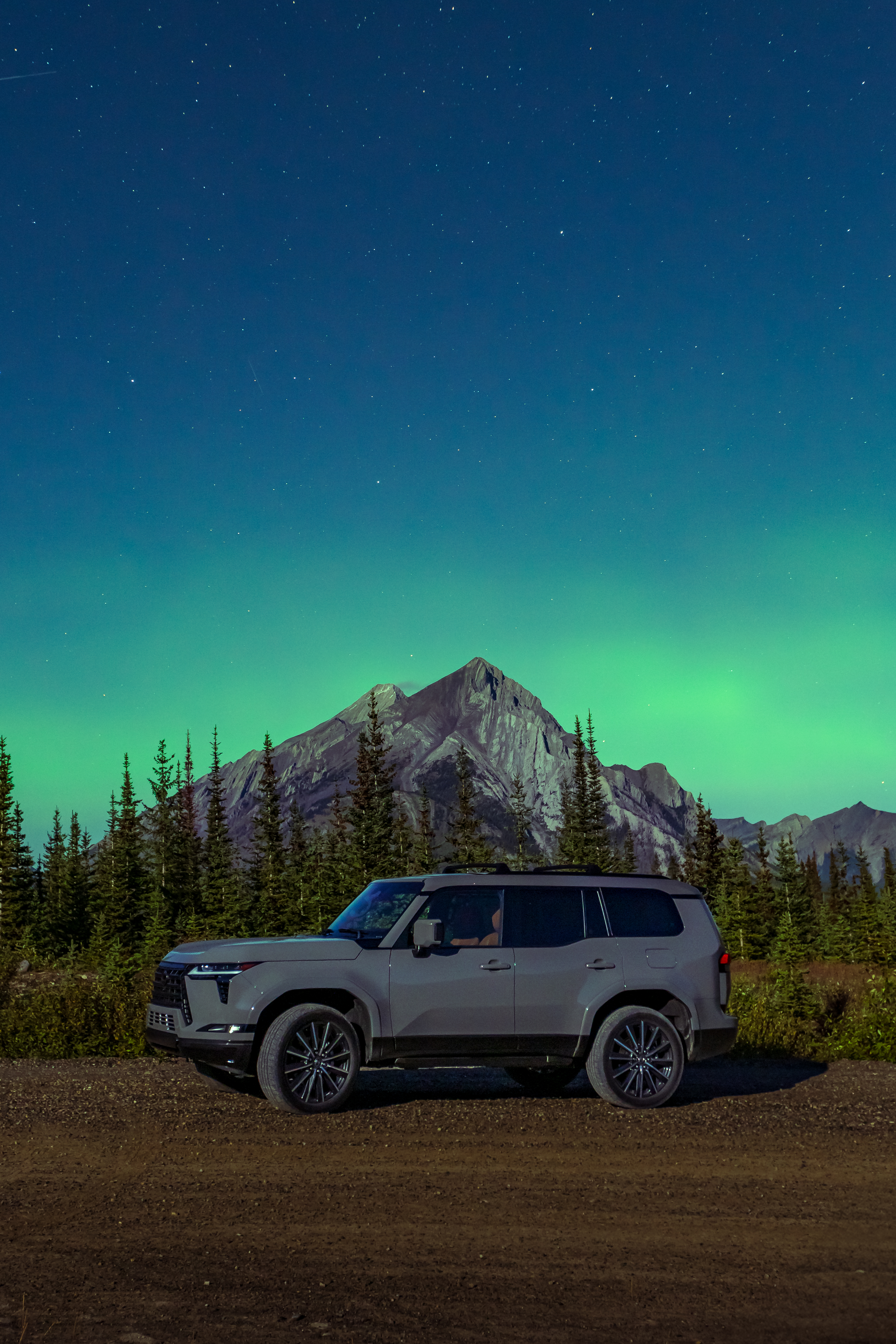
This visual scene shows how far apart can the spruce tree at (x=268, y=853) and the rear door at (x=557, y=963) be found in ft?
169

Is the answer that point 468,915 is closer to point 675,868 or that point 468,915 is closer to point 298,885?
point 298,885

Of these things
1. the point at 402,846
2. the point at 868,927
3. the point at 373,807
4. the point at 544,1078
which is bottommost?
the point at 868,927

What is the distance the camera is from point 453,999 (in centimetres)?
961

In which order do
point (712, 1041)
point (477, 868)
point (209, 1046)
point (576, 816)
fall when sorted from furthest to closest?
point (576, 816)
point (477, 868)
point (712, 1041)
point (209, 1046)

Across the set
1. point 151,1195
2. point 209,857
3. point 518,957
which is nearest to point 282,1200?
point 151,1195

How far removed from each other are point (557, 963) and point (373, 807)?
195ft

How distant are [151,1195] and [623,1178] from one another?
3.05m

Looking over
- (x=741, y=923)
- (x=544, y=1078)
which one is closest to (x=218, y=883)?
(x=741, y=923)

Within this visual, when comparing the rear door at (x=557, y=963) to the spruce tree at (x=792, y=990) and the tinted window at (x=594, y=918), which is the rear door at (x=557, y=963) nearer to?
the tinted window at (x=594, y=918)

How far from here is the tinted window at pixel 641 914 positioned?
34.1 ft

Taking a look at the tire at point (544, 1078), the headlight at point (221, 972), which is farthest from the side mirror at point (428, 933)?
the tire at point (544, 1078)

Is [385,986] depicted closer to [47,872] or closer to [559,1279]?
[559,1279]

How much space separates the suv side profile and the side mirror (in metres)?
0.01

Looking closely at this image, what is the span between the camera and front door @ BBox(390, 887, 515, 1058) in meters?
9.52
